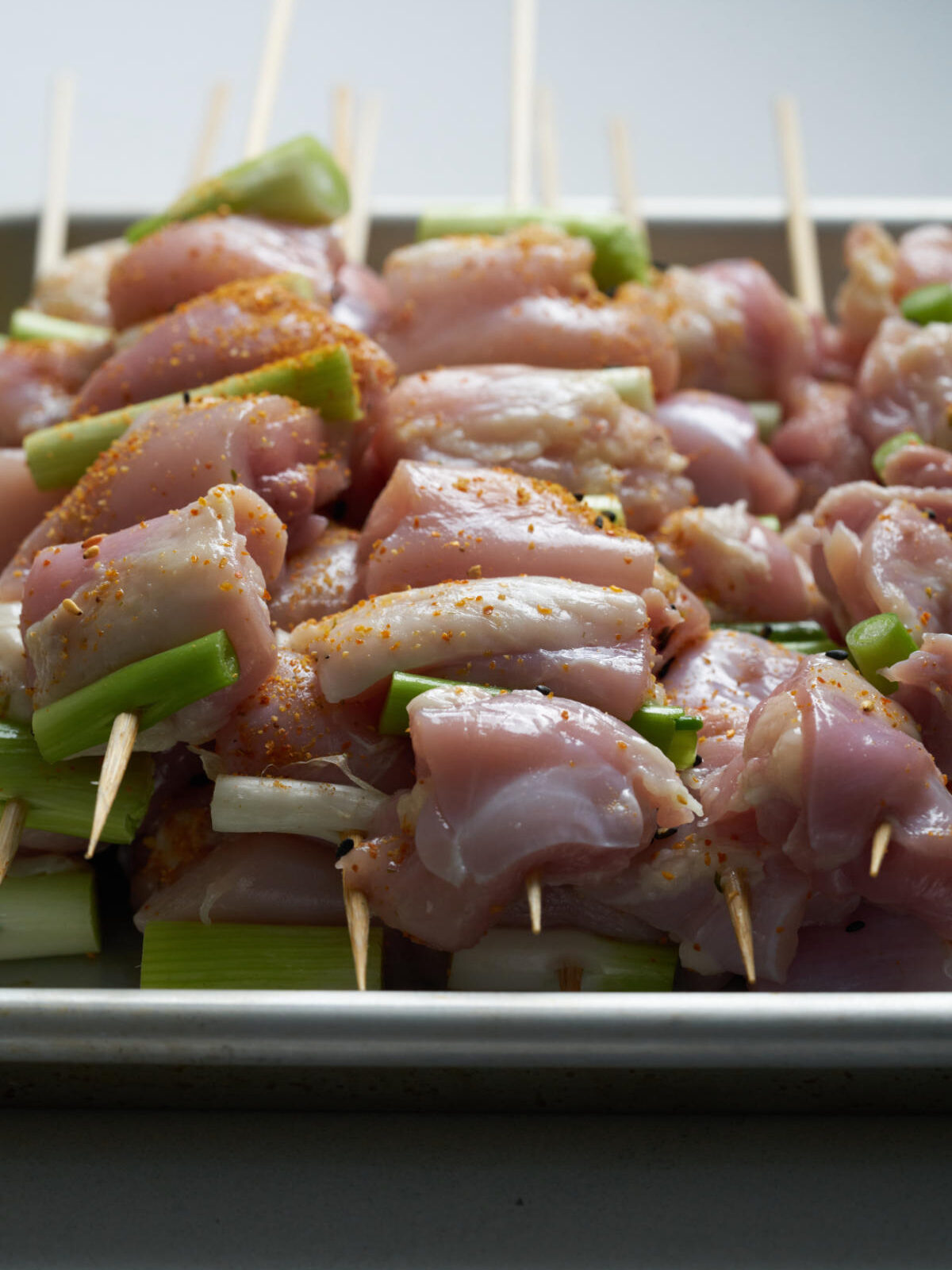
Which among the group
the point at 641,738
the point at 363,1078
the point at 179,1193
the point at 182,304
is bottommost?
the point at 179,1193

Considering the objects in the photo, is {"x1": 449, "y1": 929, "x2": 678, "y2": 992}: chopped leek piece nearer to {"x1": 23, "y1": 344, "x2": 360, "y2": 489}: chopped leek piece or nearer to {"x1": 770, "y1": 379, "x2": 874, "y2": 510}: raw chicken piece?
{"x1": 23, "y1": 344, "x2": 360, "y2": 489}: chopped leek piece

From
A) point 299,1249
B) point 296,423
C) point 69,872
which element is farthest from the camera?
point 296,423

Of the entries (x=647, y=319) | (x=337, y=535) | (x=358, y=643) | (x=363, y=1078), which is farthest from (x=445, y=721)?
(x=647, y=319)

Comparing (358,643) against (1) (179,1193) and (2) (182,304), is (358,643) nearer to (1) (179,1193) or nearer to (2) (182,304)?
(1) (179,1193)

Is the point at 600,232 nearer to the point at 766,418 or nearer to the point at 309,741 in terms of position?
the point at 766,418

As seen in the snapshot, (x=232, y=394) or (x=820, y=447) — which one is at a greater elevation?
(x=232, y=394)

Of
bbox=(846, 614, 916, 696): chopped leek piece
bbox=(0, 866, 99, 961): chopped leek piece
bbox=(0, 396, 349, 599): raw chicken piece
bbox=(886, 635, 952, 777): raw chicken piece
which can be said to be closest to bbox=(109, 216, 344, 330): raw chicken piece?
bbox=(0, 396, 349, 599): raw chicken piece

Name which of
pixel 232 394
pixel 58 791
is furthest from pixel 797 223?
pixel 58 791

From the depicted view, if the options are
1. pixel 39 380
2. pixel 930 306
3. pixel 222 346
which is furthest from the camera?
pixel 930 306

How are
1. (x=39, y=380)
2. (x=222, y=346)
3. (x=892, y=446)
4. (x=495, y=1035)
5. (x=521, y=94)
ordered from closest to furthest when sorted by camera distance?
(x=495, y=1035) → (x=222, y=346) → (x=892, y=446) → (x=39, y=380) → (x=521, y=94)
